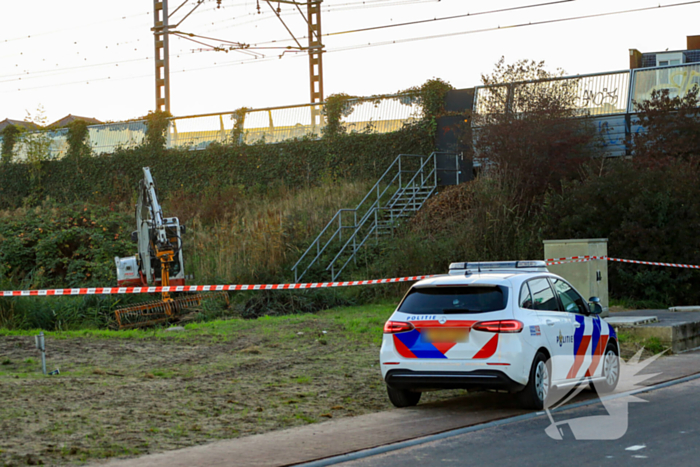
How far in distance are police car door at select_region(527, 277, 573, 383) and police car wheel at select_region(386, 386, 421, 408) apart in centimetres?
160

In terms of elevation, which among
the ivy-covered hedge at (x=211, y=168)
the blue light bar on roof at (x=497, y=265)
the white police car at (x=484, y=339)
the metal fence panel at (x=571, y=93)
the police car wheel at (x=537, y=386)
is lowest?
the police car wheel at (x=537, y=386)

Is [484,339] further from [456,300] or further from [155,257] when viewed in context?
[155,257]

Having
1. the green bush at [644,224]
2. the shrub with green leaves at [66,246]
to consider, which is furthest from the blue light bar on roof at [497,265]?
the shrub with green leaves at [66,246]

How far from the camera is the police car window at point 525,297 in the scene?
8.48 meters

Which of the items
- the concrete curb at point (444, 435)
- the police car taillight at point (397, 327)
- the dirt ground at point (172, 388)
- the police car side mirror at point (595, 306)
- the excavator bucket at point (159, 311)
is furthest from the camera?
the excavator bucket at point (159, 311)

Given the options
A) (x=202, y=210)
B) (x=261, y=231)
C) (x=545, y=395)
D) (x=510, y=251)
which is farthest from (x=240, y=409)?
(x=202, y=210)

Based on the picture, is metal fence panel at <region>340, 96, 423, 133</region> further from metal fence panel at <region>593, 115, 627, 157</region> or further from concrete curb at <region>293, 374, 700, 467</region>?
concrete curb at <region>293, 374, 700, 467</region>

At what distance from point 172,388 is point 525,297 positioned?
4475mm

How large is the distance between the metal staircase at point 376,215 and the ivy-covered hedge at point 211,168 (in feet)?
3.35

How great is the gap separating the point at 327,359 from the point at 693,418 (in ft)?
18.5

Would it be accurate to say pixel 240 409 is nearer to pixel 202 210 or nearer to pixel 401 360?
pixel 401 360

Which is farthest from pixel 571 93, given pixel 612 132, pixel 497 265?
pixel 497 265

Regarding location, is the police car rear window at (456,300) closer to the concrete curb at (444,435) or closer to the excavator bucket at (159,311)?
the concrete curb at (444,435)

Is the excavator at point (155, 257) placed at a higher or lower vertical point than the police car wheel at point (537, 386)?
higher
